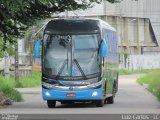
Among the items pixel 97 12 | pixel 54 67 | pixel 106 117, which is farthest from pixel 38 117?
pixel 97 12

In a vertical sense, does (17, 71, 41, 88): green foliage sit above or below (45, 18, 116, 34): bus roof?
below

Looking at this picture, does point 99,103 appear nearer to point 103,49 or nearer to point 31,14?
point 103,49

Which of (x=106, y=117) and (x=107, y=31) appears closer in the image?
(x=106, y=117)

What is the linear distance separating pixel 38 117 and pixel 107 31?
9.51m

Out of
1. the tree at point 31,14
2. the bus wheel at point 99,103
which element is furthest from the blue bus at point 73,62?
the tree at point 31,14

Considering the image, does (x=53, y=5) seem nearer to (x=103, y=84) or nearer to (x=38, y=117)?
(x=103, y=84)

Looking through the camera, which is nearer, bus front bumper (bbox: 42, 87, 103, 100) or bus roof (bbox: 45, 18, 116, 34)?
bus front bumper (bbox: 42, 87, 103, 100)

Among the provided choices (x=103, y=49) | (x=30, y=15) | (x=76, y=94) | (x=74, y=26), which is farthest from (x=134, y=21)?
(x=76, y=94)

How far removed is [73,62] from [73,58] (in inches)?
6.6

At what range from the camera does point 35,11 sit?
26047mm

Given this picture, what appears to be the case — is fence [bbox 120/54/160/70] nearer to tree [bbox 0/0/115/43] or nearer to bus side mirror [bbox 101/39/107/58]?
tree [bbox 0/0/115/43]

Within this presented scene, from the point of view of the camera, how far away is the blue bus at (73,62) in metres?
24.5

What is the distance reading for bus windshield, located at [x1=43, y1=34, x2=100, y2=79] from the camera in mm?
24641

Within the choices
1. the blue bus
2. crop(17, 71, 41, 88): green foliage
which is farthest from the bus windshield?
crop(17, 71, 41, 88): green foliage
